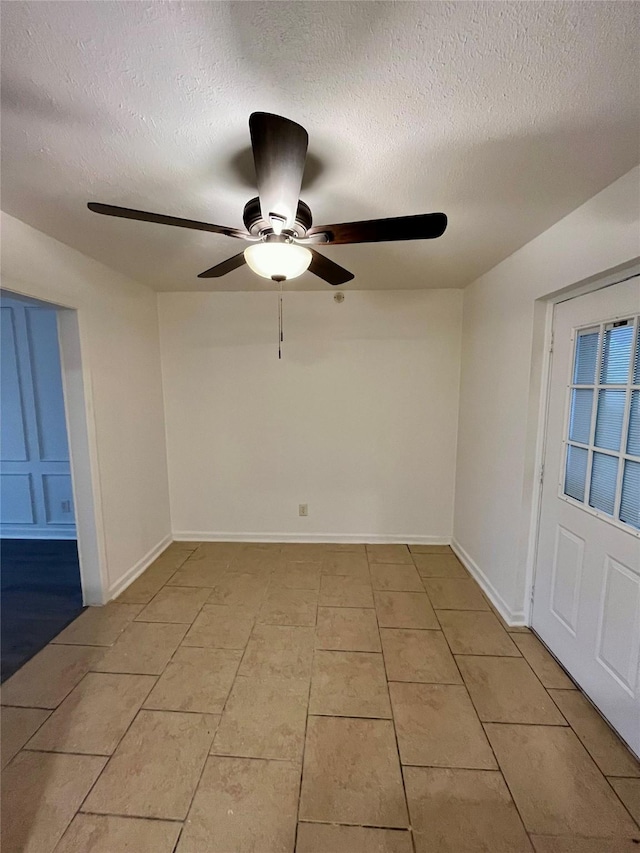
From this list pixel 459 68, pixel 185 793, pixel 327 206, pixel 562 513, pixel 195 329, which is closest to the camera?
pixel 459 68

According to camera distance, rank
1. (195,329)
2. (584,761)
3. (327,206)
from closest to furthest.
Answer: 1. (584,761)
2. (327,206)
3. (195,329)

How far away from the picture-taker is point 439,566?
2.83 m

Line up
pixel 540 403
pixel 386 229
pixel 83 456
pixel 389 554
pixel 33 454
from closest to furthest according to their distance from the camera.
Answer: pixel 386 229
pixel 540 403
pixel 83 456
pixel 389 554
pixel 33 454

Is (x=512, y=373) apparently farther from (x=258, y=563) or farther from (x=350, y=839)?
(x=258, y=563)

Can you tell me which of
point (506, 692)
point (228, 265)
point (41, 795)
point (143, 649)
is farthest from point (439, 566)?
point (228, 265)

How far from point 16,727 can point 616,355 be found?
3.17 metres

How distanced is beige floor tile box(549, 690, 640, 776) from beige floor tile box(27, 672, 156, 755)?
6.59ft

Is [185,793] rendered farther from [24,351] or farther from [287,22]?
[24,351]

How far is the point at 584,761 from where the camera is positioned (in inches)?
53.8

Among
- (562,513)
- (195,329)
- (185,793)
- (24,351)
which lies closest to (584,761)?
(562,513)

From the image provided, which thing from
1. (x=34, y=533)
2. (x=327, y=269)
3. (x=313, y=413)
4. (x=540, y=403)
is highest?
(x=327, y=269)

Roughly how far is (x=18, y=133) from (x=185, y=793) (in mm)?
2393

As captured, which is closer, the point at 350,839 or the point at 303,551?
the point at 350,839

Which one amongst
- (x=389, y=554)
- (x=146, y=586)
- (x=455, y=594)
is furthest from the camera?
(x=389, y=554)
